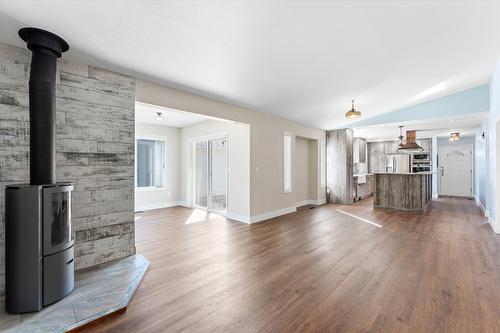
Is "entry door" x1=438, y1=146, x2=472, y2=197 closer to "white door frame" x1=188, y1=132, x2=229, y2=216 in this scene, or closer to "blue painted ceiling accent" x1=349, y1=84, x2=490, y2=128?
"blue painted ceiling accent" x1=349, y1=84, x2=490, y2=128

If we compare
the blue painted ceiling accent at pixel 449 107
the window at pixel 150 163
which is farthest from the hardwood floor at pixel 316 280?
the blue painted ceiling accent at pixel 449 107

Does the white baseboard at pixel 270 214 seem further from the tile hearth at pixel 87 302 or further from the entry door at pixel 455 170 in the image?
the entry door at pixel 455 170

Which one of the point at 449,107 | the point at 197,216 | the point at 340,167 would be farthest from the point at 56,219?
the point at 449,107

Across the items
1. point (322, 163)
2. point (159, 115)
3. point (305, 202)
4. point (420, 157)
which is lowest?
point (305, 202)

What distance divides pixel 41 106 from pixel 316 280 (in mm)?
3223

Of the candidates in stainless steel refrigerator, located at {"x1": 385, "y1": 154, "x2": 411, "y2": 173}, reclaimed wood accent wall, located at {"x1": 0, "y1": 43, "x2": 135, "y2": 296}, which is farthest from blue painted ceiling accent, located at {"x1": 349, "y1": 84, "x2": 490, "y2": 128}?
reclaimed wood accent wall, located at {"x1": 0, "y1": 43, "x2": 135, "y2": 296}

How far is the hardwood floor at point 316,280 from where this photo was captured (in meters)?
1.91

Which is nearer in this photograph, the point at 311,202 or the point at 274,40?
the point at 274,40

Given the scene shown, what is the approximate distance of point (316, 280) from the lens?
259 centimetres

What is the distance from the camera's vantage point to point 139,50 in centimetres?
267

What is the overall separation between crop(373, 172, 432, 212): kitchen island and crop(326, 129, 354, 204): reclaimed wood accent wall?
38.4 inches

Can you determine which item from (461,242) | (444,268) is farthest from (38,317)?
(461,242)

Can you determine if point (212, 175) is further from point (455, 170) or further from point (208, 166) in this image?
point (455, 170)

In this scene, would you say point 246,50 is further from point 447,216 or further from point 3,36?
point 447,216
